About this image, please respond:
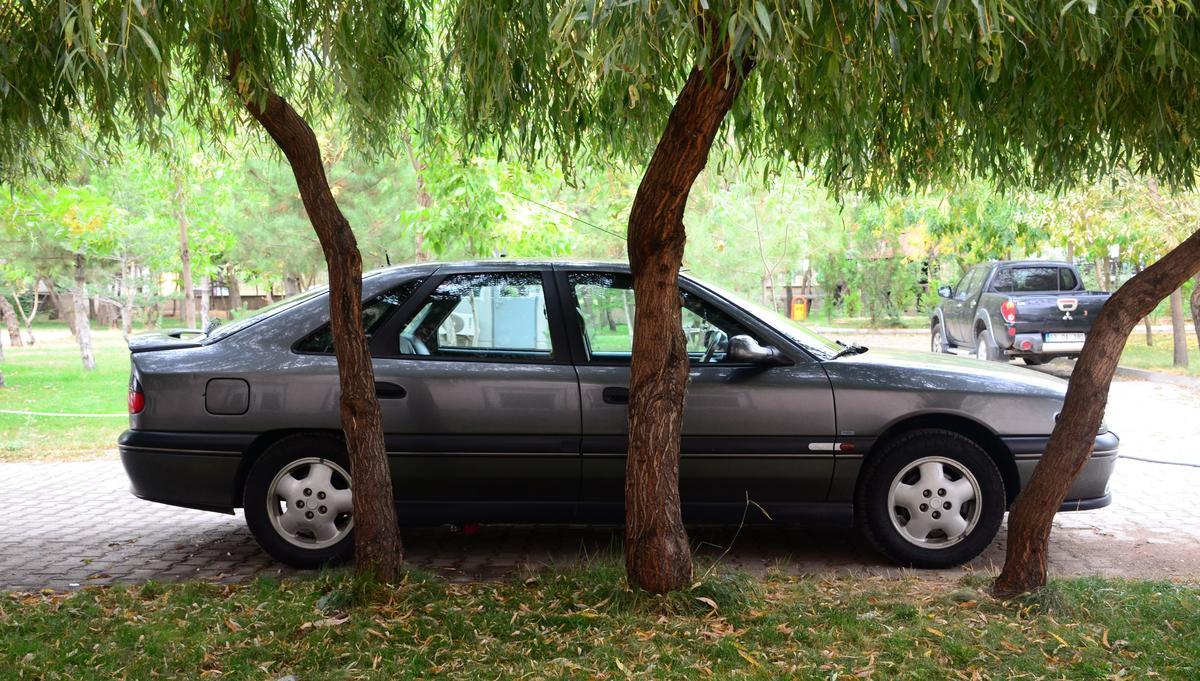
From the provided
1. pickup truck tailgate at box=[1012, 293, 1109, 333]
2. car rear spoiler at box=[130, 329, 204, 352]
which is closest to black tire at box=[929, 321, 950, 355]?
pickup truck tailgate at box=[1012, 293, 1109, 333]

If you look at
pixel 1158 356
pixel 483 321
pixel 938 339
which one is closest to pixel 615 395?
pixel 483 321

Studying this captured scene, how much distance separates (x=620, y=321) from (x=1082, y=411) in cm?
244

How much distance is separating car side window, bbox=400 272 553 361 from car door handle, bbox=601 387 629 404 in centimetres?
40

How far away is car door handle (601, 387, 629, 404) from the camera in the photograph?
19.2ft

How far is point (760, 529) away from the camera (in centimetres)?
712

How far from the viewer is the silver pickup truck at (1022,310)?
17734mm

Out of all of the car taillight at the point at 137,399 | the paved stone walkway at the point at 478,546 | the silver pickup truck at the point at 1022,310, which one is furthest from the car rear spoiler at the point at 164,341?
the silver pickup truck at the point at 1022,310

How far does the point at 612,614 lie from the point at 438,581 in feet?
3.22

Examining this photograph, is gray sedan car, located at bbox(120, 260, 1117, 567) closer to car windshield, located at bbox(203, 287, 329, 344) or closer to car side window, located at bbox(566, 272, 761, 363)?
car side window, located at bbox(566, 272, 761, 363)

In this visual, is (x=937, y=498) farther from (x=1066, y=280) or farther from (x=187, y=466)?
(x=1066, y=280)

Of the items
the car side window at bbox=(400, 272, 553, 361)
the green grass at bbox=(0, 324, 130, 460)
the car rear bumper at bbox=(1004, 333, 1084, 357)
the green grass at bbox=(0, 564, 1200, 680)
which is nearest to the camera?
the green grass at bbox=(0, 564, 1200, 680)

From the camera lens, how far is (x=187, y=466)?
5879 mm

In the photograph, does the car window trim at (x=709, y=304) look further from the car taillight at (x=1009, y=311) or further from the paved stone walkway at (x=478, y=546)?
the car taillight at (x=1009, y=311)

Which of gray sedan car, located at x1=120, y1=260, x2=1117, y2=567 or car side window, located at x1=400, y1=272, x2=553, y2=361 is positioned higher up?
car side window, located at x1=400, y1=272, x2=553, y2=361
